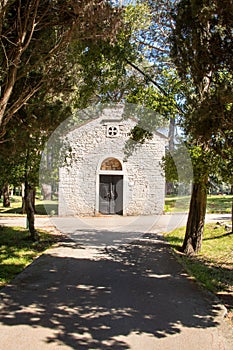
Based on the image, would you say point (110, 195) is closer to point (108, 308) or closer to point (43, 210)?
point (43, 210)

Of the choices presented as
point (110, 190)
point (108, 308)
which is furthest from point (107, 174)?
point (108, 308)

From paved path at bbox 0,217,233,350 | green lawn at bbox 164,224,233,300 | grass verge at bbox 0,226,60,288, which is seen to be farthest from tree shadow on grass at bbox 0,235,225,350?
green lawn at bbox 164,224,233,300

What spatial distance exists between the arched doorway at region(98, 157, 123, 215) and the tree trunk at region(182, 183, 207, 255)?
8.82 meters

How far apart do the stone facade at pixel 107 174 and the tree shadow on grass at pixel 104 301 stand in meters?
9.76

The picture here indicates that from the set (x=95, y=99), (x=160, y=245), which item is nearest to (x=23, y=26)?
(x=95, y=99)

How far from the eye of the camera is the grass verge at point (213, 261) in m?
6.06

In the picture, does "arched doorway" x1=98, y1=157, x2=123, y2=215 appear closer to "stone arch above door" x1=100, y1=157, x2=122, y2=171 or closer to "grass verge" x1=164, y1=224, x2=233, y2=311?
"stone arch above door" x1=100, y1=157, x2=122, y2=171

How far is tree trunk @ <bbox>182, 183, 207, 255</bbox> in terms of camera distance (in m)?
9.16

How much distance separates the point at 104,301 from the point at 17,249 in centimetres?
486

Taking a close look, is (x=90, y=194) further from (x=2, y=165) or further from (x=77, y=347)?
(x=77, y=347)

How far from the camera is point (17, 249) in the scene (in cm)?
920

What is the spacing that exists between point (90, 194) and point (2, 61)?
1194 centimetres

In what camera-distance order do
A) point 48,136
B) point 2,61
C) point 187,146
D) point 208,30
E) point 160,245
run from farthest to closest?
point 160,245 < point 48,136 < point 187,146 < point 2,61 < point 208,30

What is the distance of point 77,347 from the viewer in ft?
11.5
